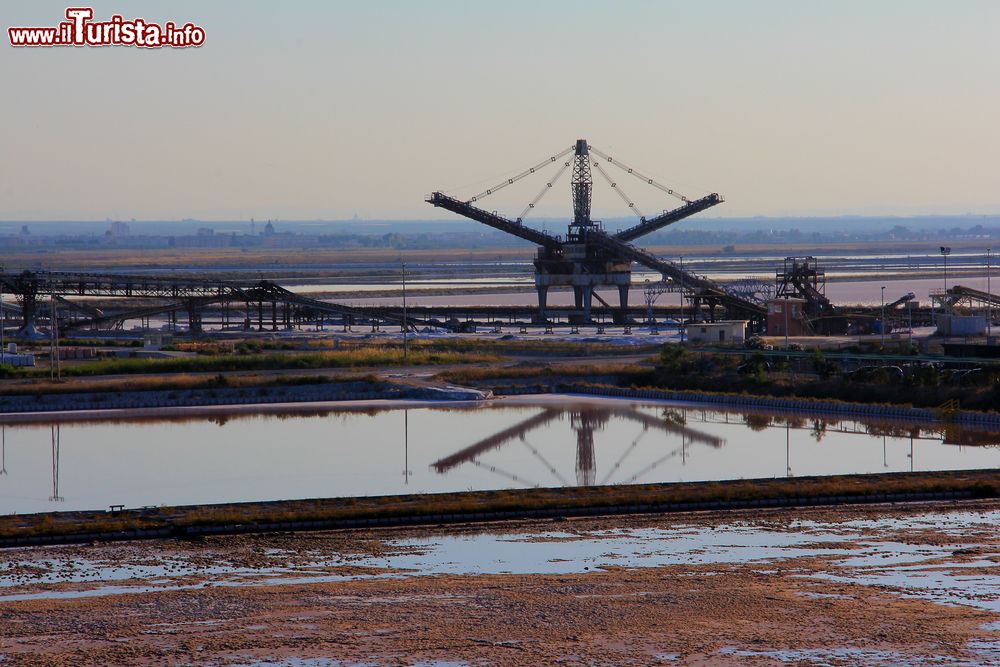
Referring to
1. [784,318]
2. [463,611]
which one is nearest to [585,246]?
[784,318]

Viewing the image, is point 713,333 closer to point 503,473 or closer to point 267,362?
point 267,362

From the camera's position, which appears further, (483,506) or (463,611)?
(483,506)

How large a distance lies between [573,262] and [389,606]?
48363 millimetres

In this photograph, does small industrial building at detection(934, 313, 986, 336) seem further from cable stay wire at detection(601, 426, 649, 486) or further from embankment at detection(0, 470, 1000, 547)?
embankment at detection(0, 470, 1000, 547)

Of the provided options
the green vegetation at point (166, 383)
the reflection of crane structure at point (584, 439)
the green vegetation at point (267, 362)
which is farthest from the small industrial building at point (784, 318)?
the reflection of crane structure at point (584, 439)

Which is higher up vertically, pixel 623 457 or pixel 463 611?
pixel 623 457

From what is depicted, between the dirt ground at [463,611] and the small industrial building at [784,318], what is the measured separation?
34797 mm

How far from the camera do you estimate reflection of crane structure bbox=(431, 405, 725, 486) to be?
28.3 metres

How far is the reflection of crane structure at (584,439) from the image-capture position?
92.8ft

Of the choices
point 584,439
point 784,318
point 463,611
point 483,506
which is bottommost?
point 463,611

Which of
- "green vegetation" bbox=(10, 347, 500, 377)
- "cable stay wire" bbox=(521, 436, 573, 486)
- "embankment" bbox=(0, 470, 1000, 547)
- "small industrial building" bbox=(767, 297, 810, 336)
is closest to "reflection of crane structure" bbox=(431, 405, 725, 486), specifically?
"cable stay wire" bbox=(521, 436, 573, 486)

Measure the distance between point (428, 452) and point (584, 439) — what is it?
364cm

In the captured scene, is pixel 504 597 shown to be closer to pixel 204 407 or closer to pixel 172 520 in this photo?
pixel 172 520

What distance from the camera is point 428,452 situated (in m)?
31.0
